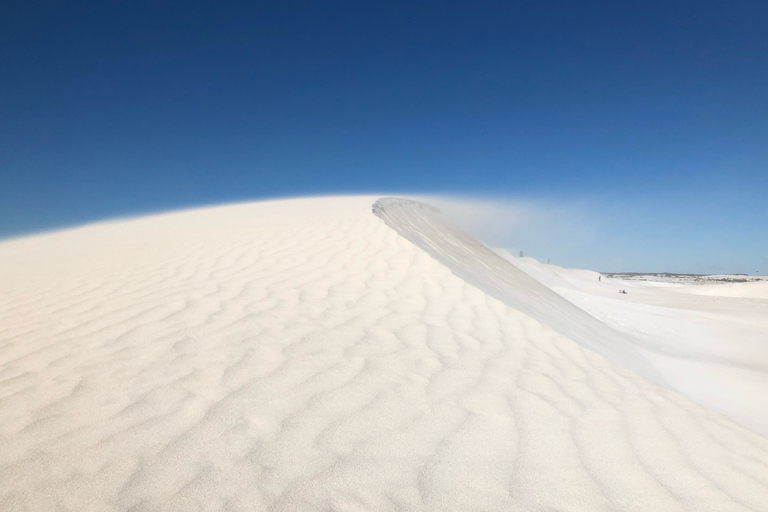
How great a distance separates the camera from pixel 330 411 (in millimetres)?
2012

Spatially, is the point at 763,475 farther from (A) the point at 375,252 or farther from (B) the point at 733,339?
(B) the point at 733,339

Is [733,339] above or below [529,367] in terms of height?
below

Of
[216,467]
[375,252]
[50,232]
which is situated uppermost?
[50,232]

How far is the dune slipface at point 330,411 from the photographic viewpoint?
1.54 metres

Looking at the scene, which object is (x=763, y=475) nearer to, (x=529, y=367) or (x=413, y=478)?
(x=529, y=367)

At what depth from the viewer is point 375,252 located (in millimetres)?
5340

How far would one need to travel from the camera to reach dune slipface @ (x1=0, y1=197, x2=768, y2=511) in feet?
5.04

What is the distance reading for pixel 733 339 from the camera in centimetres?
700

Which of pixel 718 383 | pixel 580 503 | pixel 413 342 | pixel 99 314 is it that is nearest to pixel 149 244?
pixel 99 314

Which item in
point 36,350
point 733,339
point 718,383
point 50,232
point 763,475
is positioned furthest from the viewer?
point 50,232

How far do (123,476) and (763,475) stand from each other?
8.87 ft

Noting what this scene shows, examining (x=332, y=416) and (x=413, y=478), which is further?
(x=332, y=416)

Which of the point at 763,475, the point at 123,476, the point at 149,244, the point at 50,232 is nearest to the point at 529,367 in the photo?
the point at 763,475

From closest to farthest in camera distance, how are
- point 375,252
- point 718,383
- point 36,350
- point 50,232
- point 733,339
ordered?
point 36,350 → point 718,383 → point 375,252 → point 733,339 → point 50,232
